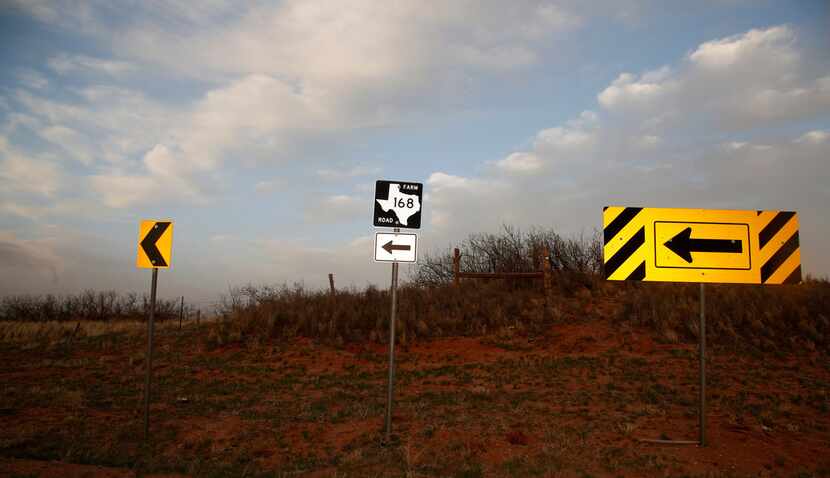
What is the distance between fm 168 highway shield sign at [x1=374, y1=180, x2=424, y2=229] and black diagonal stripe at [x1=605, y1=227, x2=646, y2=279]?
8.73ft

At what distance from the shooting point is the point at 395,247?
7.65 meters

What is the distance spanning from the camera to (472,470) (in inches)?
258

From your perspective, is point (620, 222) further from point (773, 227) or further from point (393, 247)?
point (393, 247)

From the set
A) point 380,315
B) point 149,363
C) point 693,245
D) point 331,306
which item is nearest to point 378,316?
point 380,315

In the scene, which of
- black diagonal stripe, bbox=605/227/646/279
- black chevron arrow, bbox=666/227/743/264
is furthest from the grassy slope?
black chevron arrow, bbox=666/227/743/264

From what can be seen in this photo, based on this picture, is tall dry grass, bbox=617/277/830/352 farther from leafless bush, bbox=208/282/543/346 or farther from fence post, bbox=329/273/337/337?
fence post, bbox=329/273/337/337

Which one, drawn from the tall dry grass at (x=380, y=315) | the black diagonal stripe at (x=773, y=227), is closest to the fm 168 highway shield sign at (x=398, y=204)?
the black diagonal stripe at (x=773, y=227)

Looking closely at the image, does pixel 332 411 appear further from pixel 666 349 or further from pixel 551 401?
pixel 666 349

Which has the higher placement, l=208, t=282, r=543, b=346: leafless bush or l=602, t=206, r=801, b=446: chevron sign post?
l=602, t=206, r=801, b=446: chevron sign post

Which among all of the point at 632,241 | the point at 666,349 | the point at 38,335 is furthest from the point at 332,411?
the point at 38,335

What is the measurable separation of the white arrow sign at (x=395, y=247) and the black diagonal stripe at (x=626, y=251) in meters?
2.65

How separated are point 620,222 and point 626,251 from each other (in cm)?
41

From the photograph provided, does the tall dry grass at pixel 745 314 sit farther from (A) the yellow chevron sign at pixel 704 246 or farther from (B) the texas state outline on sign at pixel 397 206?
(B) the texas state outline on sign at pixel 397 206

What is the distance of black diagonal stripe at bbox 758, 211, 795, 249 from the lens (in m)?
7.29
